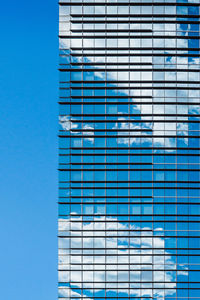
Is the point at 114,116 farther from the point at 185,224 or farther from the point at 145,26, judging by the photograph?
the point at 185,224

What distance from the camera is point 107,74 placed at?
37656 mm

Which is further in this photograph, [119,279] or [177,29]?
[177,29]

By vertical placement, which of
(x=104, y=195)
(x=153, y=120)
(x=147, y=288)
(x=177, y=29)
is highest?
(x=177, y=29)

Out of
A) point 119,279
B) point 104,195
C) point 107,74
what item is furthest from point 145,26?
point 119,279

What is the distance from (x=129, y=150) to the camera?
122 feet

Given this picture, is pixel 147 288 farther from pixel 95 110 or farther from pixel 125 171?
pixel 95 110

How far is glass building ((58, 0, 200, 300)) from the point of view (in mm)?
36156

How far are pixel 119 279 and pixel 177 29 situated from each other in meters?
38.8

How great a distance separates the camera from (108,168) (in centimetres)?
3691

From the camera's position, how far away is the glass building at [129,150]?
36.2 meters

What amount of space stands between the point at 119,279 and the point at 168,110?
85.5 ft

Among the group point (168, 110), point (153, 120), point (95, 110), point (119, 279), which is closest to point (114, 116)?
point (95, 110)

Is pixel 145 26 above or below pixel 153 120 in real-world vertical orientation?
above

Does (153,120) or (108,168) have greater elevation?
(153,120)
